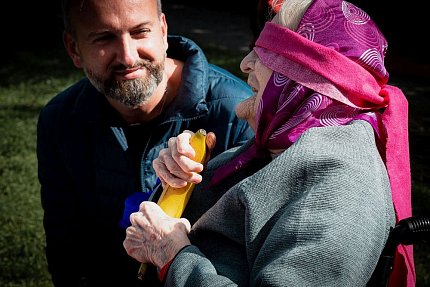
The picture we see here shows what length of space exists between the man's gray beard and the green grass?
1.69 m

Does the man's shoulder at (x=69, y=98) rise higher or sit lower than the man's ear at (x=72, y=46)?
lower

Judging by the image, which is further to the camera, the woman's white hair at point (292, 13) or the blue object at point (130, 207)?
the blue object at point (130, 207)

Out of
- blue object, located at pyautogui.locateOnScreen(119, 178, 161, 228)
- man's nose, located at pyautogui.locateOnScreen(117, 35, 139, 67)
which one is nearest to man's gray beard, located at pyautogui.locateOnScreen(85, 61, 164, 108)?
man's nose, located at pyautogui.locateOnScreen(117, 35, 139, 67)

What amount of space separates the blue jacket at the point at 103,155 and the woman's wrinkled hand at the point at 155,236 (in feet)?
3.54

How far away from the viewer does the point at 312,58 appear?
2160 mm

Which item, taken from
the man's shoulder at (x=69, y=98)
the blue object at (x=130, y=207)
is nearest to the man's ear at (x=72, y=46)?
the man's shoulder at (x=69, y=98)

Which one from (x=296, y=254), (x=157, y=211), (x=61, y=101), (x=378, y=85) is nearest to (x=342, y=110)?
(x=378, y=85)

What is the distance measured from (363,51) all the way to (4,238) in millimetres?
3631

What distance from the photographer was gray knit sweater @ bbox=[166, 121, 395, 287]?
1872 mm

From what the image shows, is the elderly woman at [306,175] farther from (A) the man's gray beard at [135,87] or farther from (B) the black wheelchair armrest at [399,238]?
(A) the man's gray beard at [135,87]

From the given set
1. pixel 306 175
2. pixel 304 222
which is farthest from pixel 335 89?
pixel 304 222

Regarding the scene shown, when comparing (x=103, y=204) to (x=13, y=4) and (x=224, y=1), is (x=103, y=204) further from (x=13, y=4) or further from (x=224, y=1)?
(x=224, y=1)

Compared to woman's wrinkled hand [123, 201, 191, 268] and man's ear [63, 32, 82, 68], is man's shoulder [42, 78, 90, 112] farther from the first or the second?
woman's wrinkled hand [123, 201, 191, 268]

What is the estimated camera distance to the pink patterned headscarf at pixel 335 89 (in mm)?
2141
